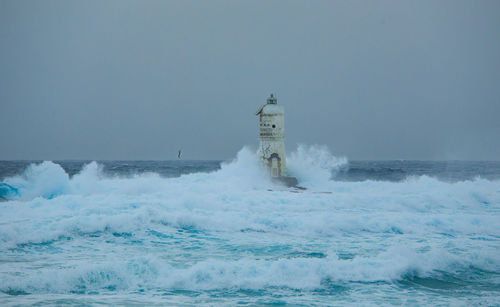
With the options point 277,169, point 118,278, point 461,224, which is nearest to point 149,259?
point 118,278

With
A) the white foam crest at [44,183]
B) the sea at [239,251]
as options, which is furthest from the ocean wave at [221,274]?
the white foam crest at [44,183]

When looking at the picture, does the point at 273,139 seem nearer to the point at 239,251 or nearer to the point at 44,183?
the point at 44,183

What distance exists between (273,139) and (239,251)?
40.3ft

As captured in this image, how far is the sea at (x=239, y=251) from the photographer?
6.89 meters

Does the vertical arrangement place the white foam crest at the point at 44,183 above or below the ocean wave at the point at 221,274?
above

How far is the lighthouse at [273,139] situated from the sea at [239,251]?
5.20 metres

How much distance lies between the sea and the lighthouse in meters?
5.20

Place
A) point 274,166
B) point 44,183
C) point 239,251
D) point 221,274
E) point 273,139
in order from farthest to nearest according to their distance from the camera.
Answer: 1. point 274,166
2. point 273,139
3. point 44,183
4. point 239,251
5. point 221,274

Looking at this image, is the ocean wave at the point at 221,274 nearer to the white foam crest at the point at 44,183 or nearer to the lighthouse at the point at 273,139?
the white foam crest at the point at 44,183

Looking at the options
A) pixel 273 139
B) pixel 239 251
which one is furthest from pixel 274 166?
pixel 239 251

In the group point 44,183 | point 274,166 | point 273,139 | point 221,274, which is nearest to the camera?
point 221,274

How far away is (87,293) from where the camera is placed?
22.3 ft

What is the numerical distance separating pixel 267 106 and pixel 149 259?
1437cm

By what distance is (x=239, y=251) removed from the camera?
30.6 ft
